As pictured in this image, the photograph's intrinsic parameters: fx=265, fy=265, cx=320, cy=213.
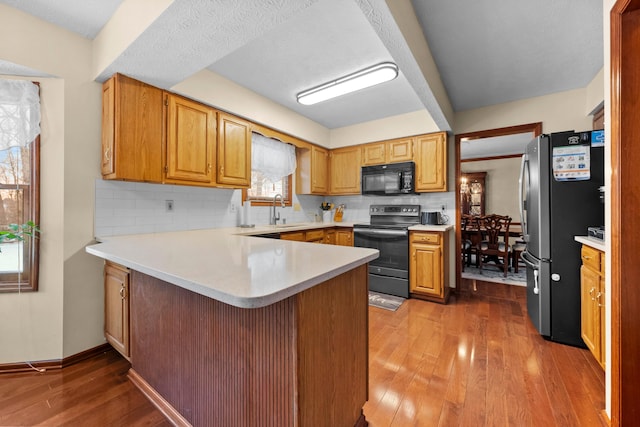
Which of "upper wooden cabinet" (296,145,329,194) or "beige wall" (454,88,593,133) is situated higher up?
"beige wall" (454,88,593,133)

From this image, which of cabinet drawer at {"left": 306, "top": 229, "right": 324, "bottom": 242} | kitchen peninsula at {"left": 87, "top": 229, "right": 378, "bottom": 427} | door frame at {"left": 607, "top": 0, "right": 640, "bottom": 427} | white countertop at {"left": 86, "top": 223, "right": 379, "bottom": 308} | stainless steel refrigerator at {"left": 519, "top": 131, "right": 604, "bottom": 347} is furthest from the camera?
cabinet drawer at {"left": 306, "top": 229, "right": 324, "bottom": 242}

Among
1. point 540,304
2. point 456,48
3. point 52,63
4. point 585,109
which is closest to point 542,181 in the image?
point 540,304

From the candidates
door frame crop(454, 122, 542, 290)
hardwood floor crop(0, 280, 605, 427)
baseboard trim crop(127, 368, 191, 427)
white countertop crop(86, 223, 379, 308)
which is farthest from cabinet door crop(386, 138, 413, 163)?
baseboard trim crop(127, 368, 191, 427)

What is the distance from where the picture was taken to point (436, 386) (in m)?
1.67

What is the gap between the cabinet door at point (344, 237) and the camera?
386 cm

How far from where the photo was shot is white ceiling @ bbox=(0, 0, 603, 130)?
4.75 feet

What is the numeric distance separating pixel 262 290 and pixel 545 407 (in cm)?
182

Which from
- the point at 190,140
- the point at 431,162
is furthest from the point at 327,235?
the point at 190,140

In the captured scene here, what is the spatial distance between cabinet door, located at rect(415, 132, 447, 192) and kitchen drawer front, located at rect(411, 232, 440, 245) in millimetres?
659

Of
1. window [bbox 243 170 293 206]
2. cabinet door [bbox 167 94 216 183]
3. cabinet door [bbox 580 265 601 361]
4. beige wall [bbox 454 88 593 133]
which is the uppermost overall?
beige wall [bbox 454 88 593 133]

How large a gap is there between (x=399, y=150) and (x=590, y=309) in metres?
2.55

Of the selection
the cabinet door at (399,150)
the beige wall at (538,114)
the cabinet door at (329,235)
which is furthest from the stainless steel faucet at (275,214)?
the beige wall at (538,114)

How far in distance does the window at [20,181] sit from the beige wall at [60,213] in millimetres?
45

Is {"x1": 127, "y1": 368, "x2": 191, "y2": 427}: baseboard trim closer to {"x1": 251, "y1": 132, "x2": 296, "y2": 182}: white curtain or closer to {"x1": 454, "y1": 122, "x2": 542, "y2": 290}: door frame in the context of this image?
{"x1": 251, "y1": 132, "x2": 296, "y2": 182}: white curtain
